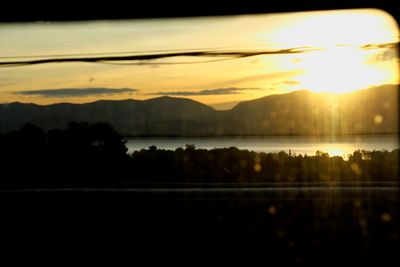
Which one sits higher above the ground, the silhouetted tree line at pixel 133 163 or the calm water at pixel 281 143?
the calm water at pixel 281 143

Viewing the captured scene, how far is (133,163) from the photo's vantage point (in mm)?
3576

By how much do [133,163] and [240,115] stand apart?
0.92 metres

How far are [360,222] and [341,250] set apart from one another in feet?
0.76

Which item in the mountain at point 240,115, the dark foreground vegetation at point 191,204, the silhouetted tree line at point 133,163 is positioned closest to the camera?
the dark foreground vegetation at point 191,204

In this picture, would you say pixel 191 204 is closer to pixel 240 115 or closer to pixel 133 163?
pixel 133 163

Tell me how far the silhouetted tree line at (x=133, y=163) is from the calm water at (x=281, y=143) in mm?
42

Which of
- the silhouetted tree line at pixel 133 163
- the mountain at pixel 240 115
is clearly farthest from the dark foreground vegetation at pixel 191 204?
the mountain at pixel 240 115

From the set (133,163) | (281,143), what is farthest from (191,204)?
(281,143)

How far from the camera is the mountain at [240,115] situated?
3613 mm

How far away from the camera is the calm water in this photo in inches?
138

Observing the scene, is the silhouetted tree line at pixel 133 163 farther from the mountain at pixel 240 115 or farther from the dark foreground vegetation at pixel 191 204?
the mountain at pixel 240 115

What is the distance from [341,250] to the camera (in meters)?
3.26

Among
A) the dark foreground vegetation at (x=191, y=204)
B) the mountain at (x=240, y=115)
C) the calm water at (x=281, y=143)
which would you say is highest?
the mountain at (x=240, y=115)

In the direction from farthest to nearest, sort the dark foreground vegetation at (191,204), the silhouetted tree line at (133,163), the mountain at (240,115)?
the mountain at (240,115) < the silhouetted tree line at (133,163) < the dark foreground vegetation at (191,204)
